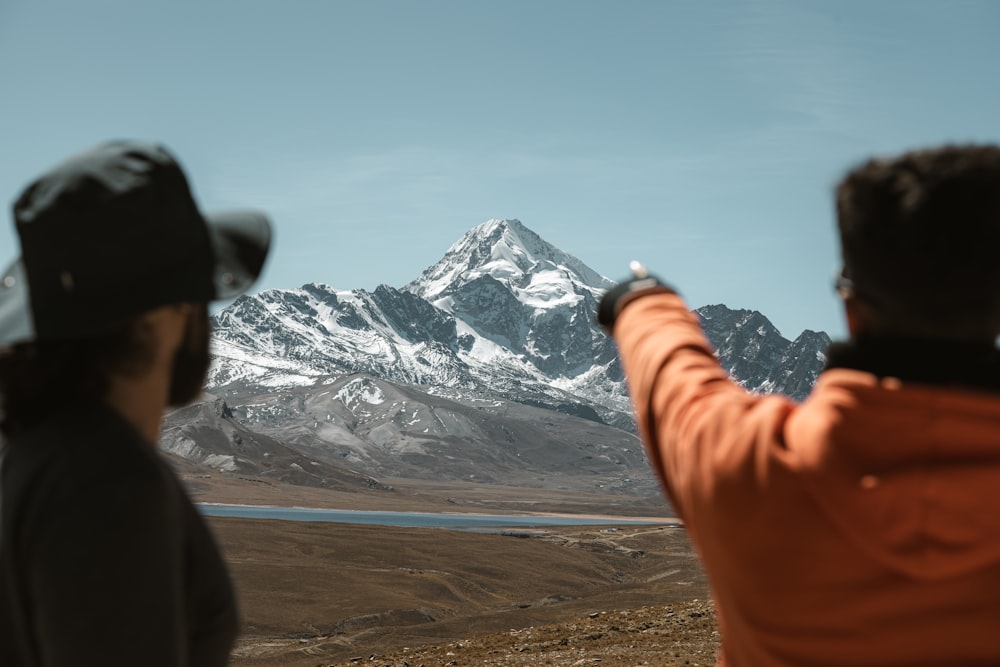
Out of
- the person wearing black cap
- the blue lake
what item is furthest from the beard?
the blue lake

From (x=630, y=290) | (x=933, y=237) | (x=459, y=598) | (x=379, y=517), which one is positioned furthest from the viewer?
(x=379, y=517)

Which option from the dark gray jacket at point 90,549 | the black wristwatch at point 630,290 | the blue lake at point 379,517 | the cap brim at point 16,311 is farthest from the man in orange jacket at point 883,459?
the blue lake at point 379,517

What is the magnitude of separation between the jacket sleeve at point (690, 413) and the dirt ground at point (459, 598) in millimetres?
13516

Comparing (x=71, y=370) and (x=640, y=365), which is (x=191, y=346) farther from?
(x=640, y=365)

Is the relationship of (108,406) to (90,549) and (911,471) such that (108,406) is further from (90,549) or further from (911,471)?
(911,471)

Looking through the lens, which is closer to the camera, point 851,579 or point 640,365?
point 851,579

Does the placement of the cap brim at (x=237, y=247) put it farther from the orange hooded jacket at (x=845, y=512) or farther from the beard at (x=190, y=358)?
the orange hooded jacket at (x=845, y=512)

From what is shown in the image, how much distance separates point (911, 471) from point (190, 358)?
151cm

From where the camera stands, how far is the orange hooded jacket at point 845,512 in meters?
1.99

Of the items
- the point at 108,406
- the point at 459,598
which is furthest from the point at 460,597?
the point at 108,406

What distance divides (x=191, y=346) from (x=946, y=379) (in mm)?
1546

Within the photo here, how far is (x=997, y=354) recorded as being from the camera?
2117mm

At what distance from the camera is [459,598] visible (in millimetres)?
56375

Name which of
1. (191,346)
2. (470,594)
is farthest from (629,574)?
(191,346)
